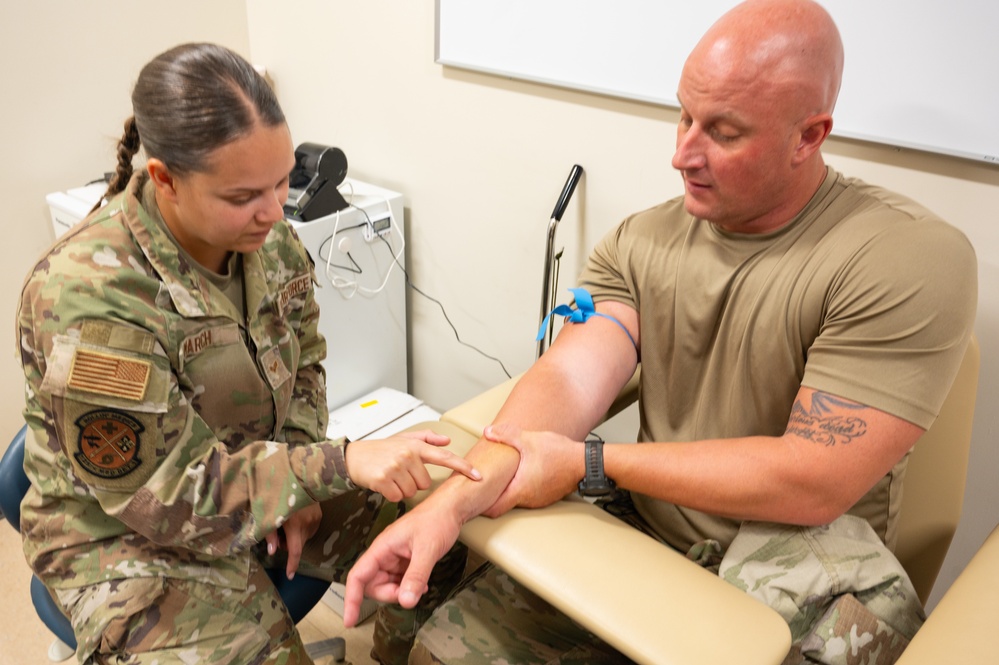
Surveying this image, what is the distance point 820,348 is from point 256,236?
0.84m

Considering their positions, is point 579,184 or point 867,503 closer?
point 867,503

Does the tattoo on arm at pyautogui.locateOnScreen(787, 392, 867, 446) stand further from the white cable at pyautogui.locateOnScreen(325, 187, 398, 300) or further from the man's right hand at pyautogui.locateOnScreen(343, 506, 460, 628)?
the white cable at pyautogui.locateOnScreen(325, 187, 398, 300)

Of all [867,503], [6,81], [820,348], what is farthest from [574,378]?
[6,81]

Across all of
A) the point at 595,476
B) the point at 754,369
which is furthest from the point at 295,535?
the point at 754,369

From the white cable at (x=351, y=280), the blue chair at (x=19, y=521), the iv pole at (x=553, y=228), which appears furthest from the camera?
the white cable at (x=351, y=280)

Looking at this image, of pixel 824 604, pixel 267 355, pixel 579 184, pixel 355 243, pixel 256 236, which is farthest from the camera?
pixel 355 243

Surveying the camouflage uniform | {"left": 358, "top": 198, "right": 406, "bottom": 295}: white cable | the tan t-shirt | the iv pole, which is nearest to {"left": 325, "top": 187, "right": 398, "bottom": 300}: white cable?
{"left": 358, "top": 198, "right": 406, "bottom": 295}: white cable

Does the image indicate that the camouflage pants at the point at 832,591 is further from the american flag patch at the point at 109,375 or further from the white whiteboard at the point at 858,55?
the american flag patch at the point at 109,375

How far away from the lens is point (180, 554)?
1148mm

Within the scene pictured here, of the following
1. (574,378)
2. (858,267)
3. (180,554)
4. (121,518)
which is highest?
(858,267)

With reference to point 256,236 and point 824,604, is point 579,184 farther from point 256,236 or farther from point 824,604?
point 824,604

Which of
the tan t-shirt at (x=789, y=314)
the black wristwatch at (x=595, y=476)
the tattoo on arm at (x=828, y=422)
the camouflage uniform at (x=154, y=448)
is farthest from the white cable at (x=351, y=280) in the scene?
the tattoo on arm at (x=828, y=422)

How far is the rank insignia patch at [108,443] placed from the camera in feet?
3.26

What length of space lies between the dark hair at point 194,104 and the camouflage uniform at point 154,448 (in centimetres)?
13
